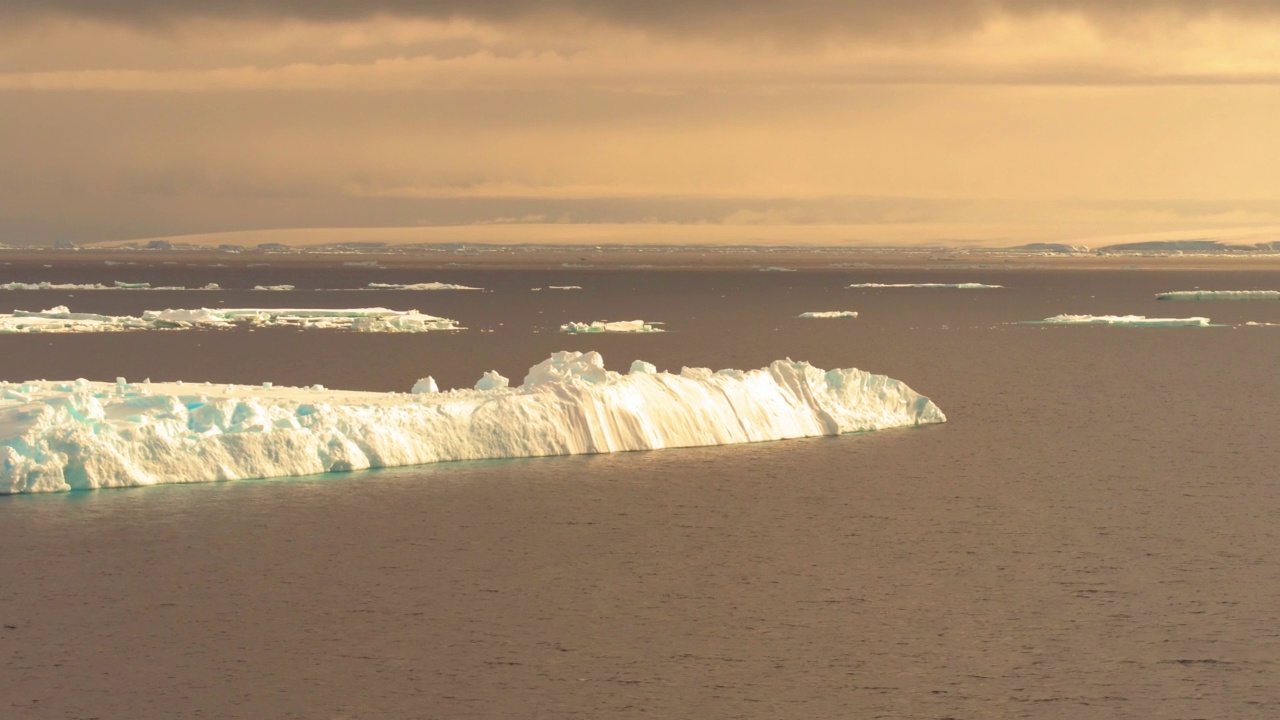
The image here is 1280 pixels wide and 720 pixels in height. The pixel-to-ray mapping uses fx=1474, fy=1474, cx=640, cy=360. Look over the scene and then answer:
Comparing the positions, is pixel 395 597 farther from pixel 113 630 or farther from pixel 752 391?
pixel 752 391

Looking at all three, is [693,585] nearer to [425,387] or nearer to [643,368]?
[643,368]

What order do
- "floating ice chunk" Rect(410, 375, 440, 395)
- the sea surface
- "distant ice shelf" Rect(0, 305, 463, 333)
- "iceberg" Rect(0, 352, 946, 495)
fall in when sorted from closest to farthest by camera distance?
1. the sea surface
2. "iceberg" Rect(0, 352, 946, 495)
3. "floating ice chunk" Rect(410, 375, 440, 395)
4. "distant ice shelf" Rect(0, 305, 463, 333)

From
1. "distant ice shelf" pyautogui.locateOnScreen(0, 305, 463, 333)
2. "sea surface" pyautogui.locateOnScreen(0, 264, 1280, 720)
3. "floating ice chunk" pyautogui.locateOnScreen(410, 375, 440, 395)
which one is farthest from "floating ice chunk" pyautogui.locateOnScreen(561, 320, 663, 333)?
"floating ice chunk" pyautogui.locateOnScreen(410, 375, 440, 395)

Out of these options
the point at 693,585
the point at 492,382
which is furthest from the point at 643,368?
the point at 693,585

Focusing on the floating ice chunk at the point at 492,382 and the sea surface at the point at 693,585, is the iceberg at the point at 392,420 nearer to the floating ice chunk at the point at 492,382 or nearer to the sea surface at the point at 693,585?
the floating ice chunk at the point at 492,382

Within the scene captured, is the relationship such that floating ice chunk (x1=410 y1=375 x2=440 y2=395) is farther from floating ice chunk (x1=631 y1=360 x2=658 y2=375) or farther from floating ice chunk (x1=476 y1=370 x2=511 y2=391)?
floating ice chunk (x1=631 y1=360 x2=658 y2=375)

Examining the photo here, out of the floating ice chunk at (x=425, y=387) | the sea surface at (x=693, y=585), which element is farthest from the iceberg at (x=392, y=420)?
the sea surface at (x=693, y=585)
